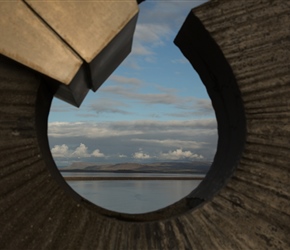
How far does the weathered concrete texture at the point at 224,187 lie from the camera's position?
7.38 feet

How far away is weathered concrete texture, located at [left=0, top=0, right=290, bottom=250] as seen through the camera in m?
2.25

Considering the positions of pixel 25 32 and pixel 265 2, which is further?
pixel 265 2

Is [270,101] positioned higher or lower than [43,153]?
higher

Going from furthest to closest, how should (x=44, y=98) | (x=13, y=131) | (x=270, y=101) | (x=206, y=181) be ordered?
(x=206, y=181) → (x=44, y=98) → (x=270, y=101) → (x=13, y=131)

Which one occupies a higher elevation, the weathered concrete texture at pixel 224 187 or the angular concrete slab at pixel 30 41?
the angular concrete slab at pixel 30 41

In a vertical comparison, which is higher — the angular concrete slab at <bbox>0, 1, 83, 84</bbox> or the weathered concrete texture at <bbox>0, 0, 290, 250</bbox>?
the angular concrete slab at <bbox>0, 1, 83, 84</bbox>

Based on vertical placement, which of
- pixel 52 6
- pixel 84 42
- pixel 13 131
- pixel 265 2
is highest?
pixel 265 2

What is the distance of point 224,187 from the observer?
246cm

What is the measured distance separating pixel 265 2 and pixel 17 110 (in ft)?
5.26

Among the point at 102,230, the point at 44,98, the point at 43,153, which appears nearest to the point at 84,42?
the point at 44,98

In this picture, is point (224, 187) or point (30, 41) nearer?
point (30, 41)

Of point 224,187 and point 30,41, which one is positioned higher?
point 30,41

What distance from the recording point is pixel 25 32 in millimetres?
2344

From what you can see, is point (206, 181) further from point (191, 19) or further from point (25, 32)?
point (25, 32)
